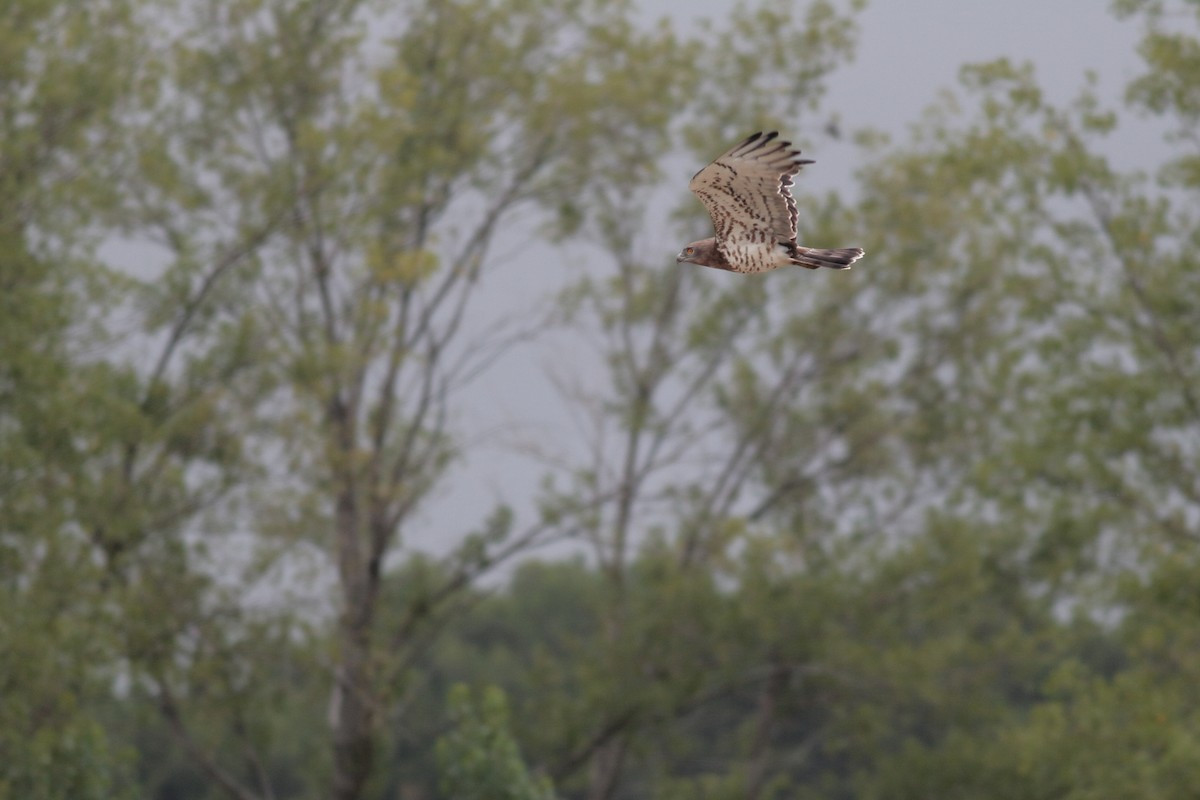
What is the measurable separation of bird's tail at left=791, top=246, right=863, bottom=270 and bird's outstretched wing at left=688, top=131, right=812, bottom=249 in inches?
3.9

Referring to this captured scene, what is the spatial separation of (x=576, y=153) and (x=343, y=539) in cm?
614

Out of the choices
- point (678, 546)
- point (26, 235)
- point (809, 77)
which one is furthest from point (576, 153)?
point (26, 235)

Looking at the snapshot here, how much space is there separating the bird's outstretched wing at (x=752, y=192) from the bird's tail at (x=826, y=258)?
0.10 m

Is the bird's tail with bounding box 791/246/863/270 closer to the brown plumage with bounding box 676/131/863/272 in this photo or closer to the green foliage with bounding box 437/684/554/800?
the brown plumage with bounding box 676/131/863/272

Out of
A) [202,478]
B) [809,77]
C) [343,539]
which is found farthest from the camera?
[809,77]

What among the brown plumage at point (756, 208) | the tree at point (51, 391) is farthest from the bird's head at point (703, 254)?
the tree at point (51, 391)

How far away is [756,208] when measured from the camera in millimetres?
7738

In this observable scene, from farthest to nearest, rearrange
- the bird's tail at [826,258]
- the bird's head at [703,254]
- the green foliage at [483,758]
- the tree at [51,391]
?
1. the green foliage at [483,758]
2. the tree at [51,391]
3. the bird's head at [703,254]
4. the bird's tail at [826,258]

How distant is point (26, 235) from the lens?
18.1 metres

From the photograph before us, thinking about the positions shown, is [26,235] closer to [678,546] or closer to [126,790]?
[126,790]

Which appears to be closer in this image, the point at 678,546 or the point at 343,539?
the point at 343,539

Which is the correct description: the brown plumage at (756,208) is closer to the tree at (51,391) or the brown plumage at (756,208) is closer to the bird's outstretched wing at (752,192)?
the bird's outstretched wing at (752,192)

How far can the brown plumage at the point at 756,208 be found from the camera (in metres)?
7.48

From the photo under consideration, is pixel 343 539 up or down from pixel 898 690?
up
